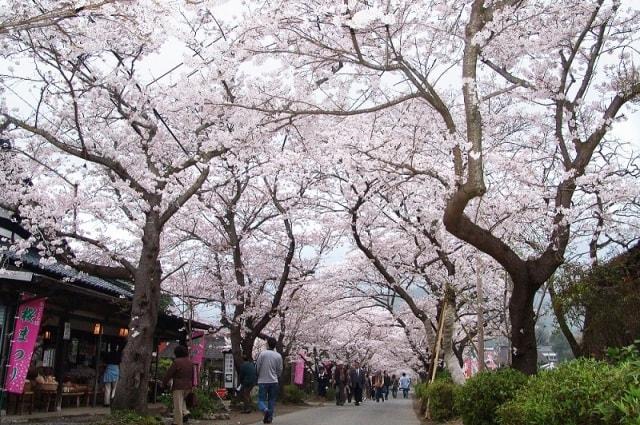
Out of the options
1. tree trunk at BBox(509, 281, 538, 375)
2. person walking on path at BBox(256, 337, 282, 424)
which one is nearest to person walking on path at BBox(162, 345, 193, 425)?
person walking on path at BBox(256, 337, 282, 424)

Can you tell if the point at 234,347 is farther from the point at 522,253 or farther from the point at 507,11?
the point at 507,11

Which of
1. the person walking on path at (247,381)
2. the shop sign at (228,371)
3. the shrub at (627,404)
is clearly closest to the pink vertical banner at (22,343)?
the person walking on path at (247,381)

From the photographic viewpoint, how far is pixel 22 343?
11.5 metres

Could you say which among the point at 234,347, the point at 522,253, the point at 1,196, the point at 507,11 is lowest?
the point at 234,347

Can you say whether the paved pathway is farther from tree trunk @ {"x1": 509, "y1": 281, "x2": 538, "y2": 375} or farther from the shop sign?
the shop sign

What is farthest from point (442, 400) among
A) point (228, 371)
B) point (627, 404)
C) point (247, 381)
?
point (228, 371)

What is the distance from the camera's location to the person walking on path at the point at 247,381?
17641 mm

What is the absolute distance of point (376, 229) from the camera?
2042 centimetres

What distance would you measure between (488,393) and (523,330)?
58.5 inches

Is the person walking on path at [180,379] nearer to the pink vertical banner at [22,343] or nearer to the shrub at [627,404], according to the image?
the pink vertical banner at [22,343]

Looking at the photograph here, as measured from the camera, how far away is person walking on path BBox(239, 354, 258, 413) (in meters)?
17.6

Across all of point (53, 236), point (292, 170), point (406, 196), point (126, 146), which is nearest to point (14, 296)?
point (53, 236)

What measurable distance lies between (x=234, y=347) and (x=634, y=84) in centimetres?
1378

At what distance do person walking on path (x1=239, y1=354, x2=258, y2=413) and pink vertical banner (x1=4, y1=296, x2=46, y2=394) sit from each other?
7181mm
